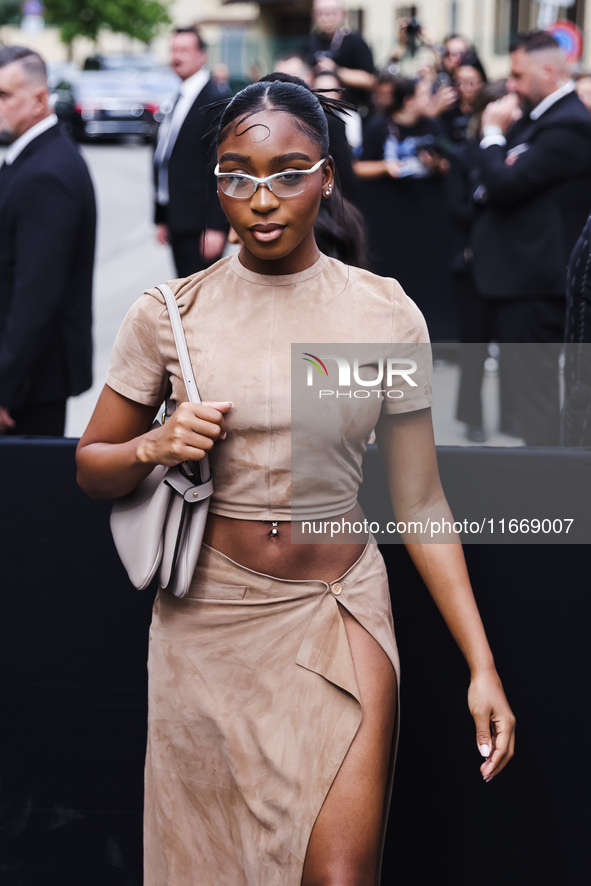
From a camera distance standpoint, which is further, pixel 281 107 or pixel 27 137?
pixel 27 137

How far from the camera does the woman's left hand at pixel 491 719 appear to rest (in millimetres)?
2164

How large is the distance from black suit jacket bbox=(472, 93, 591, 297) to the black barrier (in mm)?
3667

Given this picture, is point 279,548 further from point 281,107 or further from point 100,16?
point 100,16

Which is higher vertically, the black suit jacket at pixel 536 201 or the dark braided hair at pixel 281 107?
A: the dark braided hair at pixel 281 107

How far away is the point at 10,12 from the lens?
6125 cm

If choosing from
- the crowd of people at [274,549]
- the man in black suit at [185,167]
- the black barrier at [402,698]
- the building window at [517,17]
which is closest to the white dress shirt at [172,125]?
the man in black suit at [185,167]

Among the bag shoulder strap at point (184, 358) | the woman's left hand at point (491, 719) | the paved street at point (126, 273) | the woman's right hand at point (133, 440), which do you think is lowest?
the paved street at point (126, 273)

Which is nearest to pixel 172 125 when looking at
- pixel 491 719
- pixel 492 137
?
pixel 492 137

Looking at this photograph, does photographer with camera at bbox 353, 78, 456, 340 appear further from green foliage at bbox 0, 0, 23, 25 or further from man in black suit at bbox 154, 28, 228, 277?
green foliage at bbox 0, 0, 23, 25

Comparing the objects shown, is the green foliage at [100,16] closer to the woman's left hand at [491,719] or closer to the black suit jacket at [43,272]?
the black suit jacket at [43,272]

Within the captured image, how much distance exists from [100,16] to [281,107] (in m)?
50.5

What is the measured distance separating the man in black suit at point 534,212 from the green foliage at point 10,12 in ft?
198

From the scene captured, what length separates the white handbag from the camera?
2.13 meters

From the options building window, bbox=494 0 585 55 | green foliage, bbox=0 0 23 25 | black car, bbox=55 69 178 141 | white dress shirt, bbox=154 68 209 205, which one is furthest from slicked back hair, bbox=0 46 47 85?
green foliage, bbox=0 0 23 25
